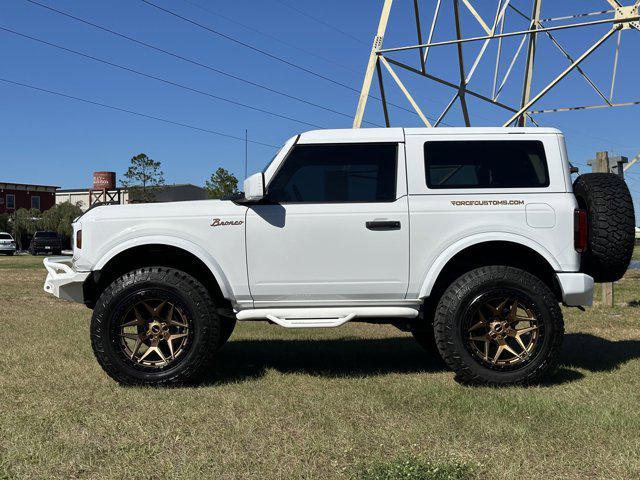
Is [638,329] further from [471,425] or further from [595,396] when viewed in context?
[471,425]

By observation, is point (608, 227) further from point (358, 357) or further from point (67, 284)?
point (67, 284)

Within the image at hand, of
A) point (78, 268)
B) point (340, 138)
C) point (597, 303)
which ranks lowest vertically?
point (597, 303)

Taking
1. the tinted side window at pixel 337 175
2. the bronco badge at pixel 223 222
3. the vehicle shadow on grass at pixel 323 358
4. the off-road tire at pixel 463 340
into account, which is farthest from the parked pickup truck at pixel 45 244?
the off-road tire at pixel 463 340

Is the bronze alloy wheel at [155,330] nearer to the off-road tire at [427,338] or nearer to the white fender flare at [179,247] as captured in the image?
the white fender flare at [179,247]

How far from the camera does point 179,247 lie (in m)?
5.21

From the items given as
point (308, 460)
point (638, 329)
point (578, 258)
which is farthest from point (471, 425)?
point (638, 329)

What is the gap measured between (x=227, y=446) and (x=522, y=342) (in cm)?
281

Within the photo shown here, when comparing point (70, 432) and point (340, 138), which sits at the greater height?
point (340, 138)

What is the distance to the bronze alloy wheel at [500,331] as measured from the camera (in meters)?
5.16

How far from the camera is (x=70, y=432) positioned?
393 centimetres

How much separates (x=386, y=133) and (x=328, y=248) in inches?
45.6

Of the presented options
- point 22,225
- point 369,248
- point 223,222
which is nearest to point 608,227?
point 369,248

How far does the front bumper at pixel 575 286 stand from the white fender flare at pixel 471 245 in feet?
0.35

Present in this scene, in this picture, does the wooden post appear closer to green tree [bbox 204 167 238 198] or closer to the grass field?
the grass field
